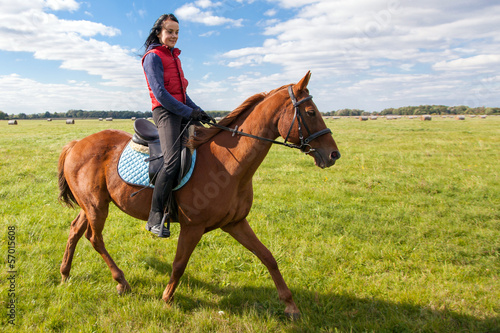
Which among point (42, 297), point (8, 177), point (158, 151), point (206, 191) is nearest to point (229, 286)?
point (206, 191)

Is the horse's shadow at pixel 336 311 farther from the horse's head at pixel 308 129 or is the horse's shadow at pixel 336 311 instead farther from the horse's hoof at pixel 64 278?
the horse's head at pixel 308 129

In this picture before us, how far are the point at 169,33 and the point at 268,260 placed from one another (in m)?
3.25

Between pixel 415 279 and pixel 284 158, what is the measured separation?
1005cm

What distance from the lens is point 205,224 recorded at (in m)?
4.02

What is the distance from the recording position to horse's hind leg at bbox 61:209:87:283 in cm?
484

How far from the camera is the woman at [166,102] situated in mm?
3928

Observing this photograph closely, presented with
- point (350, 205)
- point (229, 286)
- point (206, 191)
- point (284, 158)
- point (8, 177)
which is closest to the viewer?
point (206, 191)

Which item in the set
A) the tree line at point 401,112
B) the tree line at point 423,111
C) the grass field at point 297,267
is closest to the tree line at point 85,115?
the tree line at point 401,112

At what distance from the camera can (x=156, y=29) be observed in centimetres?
A: 424

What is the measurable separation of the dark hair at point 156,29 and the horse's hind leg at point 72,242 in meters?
2.96

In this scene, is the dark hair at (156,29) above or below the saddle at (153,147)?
above

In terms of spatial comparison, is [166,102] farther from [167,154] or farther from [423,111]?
[423,111]

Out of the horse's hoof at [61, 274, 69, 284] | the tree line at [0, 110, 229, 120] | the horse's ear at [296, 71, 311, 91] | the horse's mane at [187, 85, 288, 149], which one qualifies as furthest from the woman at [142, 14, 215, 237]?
the tree line at [0, 110, 229, 120]

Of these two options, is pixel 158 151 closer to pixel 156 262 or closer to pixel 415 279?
pixel 156 262
